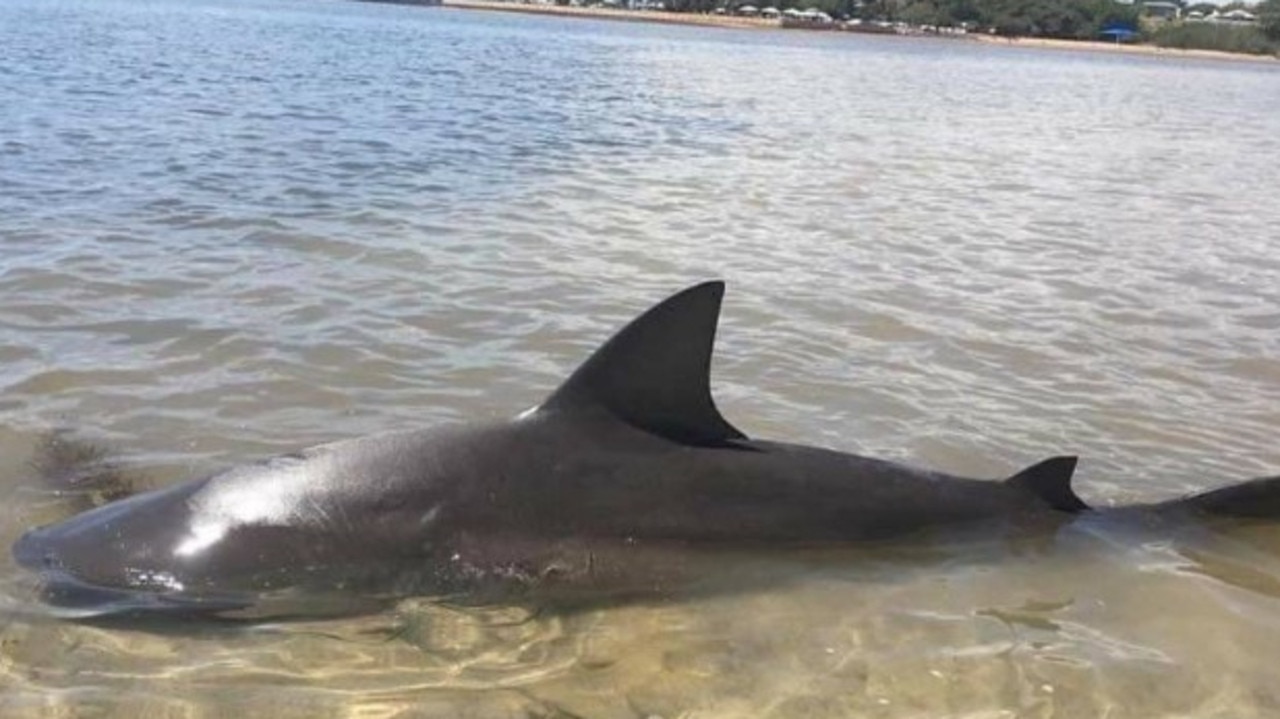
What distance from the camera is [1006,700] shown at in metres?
4.08

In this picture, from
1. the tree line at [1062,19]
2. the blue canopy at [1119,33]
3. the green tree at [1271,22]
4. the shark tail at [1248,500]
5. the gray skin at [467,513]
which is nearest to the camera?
the gray skin at [467,513]

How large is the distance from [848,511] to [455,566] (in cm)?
147

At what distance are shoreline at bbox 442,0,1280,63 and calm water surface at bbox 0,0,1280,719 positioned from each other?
11800 centimetres

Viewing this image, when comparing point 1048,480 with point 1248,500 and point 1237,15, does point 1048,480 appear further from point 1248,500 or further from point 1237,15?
point 1237,15

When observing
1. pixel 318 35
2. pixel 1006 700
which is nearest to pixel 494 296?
pixel 1006 700

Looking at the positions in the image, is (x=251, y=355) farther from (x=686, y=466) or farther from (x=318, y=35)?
(x=318, y=35)

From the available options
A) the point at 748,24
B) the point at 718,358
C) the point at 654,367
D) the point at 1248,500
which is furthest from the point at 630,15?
the point at 654,367

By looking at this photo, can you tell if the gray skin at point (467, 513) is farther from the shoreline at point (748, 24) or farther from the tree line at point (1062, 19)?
the tree line at point (1062, 19)

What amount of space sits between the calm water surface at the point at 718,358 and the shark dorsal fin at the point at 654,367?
701 millimetres

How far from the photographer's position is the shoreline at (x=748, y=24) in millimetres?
128625

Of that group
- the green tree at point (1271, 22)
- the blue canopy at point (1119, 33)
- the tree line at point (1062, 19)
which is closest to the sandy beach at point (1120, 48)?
the tree line at point (1062, 19)

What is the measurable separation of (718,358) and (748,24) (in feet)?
469

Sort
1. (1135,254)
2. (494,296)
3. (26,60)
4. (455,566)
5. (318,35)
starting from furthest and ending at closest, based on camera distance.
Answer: (318,35) → (26,60) → (1135,254) → (494,296) → (455,566)

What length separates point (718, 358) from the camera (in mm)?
7785
